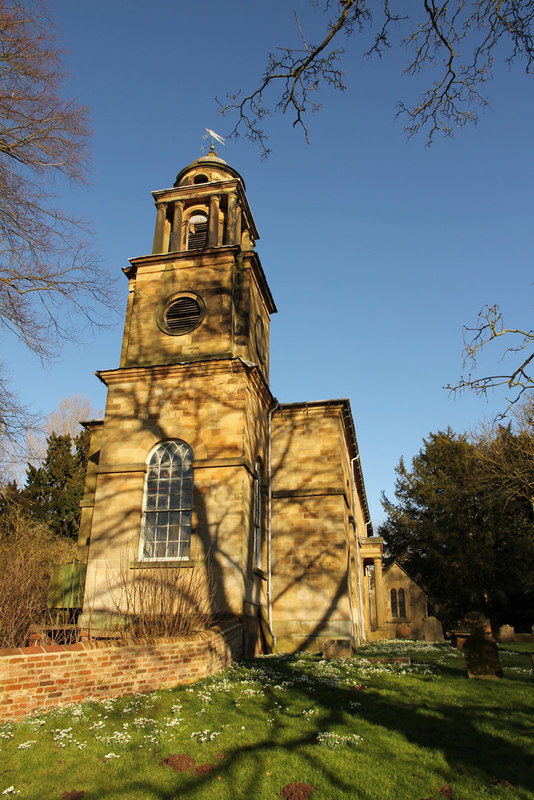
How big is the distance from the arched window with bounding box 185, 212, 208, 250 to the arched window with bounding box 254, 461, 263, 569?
25.6ft

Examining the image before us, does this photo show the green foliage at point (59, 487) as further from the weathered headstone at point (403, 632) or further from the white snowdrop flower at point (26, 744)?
the white snowdrop flower at point (26, 744)

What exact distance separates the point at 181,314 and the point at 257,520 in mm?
6681

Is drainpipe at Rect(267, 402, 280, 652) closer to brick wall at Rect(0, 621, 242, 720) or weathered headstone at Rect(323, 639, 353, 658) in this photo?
weathered headstone at Rect(323, 639, 353, 658)

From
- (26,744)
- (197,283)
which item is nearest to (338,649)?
(26,744)

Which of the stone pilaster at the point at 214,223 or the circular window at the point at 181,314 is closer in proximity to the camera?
the circular window at the point at 181,314

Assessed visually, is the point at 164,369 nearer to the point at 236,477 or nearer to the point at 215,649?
the point at 236,477

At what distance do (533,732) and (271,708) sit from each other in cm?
338

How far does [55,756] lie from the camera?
617 cm

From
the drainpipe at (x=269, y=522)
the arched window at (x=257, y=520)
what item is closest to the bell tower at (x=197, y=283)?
the drainpipe at (x=269, y=522)

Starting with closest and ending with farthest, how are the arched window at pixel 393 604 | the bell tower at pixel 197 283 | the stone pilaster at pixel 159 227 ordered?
1. the bell tower at pixel 197 283
2. the stone pilaster at pixel 159 227
3. the arched window at pixel 393 604

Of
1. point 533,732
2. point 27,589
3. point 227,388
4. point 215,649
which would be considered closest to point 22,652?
point 27,589

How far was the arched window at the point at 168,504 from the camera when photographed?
14.9 metres

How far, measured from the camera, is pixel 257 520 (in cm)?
1709

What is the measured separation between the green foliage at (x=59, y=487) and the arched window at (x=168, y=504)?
677 inches
